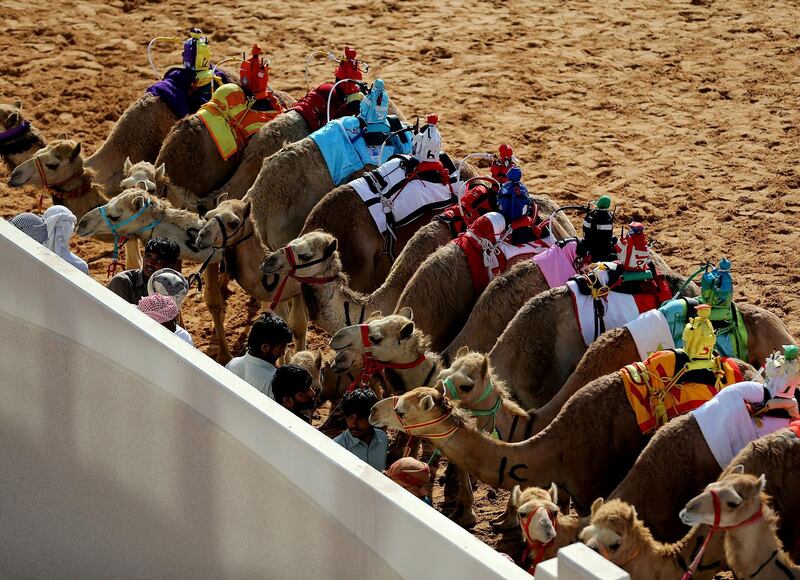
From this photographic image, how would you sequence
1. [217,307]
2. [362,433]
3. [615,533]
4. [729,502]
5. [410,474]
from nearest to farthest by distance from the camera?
[729,502]
[615,533]
[410,474]
[362,433]
[217,307]

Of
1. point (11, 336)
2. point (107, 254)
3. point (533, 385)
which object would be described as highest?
point (11, 336)

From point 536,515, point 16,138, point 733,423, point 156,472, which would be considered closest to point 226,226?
point 16,138

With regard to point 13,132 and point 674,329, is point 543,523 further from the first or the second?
point 13,132

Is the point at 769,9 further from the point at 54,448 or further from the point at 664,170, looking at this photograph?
the point at 54,448

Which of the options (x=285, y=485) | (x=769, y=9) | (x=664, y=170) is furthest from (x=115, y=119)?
(x=285, y=485)

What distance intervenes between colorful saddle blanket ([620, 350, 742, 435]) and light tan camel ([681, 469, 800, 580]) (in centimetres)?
104

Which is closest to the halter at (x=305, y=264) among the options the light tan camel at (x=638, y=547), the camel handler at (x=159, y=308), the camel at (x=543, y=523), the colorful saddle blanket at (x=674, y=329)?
the camel handler at (x=159, y=308)

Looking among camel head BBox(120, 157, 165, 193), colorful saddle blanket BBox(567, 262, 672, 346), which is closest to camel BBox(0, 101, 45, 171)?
camel head BBox(120, 157, 165, 193)

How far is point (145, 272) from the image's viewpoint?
7957 mm

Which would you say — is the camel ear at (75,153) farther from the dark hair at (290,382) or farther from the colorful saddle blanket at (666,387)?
the colorful saddle blanket at (666,387)

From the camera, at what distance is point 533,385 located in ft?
24.5

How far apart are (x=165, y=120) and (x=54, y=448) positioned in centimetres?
498

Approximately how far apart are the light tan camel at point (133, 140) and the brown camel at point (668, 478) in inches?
244

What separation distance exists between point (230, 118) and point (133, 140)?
1.04 m
